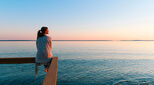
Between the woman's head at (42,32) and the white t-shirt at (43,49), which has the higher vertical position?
the woman's head at (42,32)

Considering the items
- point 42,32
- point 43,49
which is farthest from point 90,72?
point 42,32

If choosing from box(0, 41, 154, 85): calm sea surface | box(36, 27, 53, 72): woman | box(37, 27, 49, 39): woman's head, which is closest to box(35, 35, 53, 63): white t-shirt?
box(36, 27, 53, 72): woman

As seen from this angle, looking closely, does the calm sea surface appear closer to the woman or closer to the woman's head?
the woman

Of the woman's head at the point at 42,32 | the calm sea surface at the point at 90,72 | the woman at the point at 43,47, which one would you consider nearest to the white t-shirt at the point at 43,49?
the woman at the point at 43,47

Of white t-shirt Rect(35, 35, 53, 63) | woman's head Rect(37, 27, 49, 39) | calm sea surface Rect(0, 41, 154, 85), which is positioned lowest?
calm sea surface Rect(0, 41, 154, 85)

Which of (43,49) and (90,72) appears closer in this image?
(43,49)

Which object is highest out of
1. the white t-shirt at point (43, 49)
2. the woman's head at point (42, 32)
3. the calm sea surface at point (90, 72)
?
the woman's head at point (42, 32)

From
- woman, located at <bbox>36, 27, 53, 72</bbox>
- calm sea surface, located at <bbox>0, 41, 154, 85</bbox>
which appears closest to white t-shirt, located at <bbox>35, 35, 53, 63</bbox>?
woman, located at <bbox>36, 27, 53, 72</bbox>

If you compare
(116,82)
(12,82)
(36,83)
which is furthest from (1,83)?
(116,82)

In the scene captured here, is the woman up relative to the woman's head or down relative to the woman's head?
down

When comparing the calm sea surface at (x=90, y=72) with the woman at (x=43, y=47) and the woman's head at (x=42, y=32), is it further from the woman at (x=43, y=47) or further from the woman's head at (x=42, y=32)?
the woman's head at (x=42, y=32)

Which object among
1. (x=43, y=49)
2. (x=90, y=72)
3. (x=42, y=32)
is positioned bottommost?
(x=90, y=72)

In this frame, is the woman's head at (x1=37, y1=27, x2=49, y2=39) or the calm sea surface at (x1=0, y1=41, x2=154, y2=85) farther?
the calm sea surface at (x1=0, y1=41, x2=154, y2=85)

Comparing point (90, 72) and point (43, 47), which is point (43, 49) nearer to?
point (43, 47)
